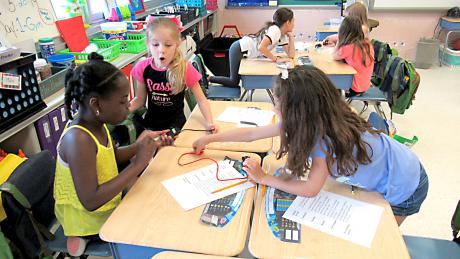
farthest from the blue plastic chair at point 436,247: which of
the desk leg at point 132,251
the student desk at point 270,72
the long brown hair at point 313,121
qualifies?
the student desk at point 270,72

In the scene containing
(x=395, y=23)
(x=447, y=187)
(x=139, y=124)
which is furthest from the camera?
(x=395, y=23)

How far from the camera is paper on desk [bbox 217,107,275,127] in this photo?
1.85 meters

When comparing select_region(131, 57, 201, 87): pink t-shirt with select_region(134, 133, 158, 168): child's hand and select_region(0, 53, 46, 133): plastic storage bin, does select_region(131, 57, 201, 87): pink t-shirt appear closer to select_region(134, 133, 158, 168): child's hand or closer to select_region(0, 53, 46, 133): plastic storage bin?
select_region(0, 53, 46, 133): plastic storage bin

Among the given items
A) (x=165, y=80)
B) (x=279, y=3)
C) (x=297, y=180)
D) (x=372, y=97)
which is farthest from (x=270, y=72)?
(x=279, y=3)

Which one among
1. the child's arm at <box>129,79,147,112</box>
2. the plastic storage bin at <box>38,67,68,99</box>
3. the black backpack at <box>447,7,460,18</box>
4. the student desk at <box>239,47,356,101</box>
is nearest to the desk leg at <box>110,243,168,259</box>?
the child's arm at <box>129,79,147,112</box>

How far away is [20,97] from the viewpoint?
63.6 inches

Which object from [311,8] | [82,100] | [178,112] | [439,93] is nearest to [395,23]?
[311,8]

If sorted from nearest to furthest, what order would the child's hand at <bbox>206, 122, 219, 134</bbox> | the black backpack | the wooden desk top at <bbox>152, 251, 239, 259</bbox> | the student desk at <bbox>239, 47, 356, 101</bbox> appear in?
the wooden desk top at <bbox>152, 251, 239, 259</bbox>
the child's hand at <bbox>206, 122, 219, 134</bbox>
the student desk at <bbox>239, 47, 356, 101</bbox>
the black backpack

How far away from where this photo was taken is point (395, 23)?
5.41 metres

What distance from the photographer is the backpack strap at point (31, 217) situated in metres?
1.20

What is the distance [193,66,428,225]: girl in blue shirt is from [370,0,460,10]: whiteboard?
470cm

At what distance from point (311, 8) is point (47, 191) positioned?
5.16 metres

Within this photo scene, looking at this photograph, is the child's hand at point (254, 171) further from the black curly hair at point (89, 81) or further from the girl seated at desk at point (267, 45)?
the girl seated at desk at point (267, 45)

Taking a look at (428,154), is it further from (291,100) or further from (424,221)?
(291,100)
